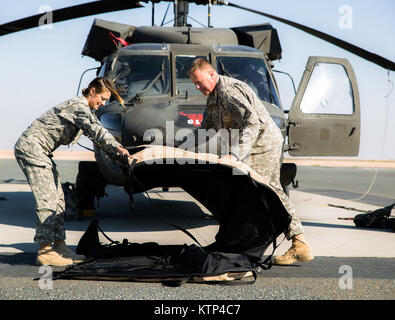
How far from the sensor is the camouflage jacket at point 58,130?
5.65 m

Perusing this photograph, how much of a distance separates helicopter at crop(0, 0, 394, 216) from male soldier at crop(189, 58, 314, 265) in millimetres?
1715

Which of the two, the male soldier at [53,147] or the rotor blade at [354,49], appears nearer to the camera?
the male soldier at [53,147]

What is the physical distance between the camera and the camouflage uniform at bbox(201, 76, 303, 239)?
17.8 ft

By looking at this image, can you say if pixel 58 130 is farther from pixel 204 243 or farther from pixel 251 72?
pixel 251 72

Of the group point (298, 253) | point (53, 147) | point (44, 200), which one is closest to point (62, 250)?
point (44, 200)

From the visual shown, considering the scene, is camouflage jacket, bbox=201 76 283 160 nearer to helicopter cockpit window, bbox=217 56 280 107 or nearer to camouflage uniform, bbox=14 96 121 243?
camouflage uniform, bbox=14 96 121 243

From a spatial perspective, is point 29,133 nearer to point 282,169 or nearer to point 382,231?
point 282,169

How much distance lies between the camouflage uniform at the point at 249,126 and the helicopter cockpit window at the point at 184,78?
2.56 m

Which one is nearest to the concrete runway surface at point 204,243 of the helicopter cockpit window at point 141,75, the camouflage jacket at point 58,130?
the camouflage jacket at point 58,130

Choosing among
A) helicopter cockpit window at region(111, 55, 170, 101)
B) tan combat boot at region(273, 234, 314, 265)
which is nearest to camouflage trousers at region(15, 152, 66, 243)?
tan combat boot at region(273, 234, 314, 265)

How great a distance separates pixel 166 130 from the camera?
24.3 feet

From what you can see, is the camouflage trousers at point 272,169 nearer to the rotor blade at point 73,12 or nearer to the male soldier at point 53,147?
the male soldier at point 53,147

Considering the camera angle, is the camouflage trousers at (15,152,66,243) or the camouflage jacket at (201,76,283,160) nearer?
the camouflage jacket at (201,76,283,160)
